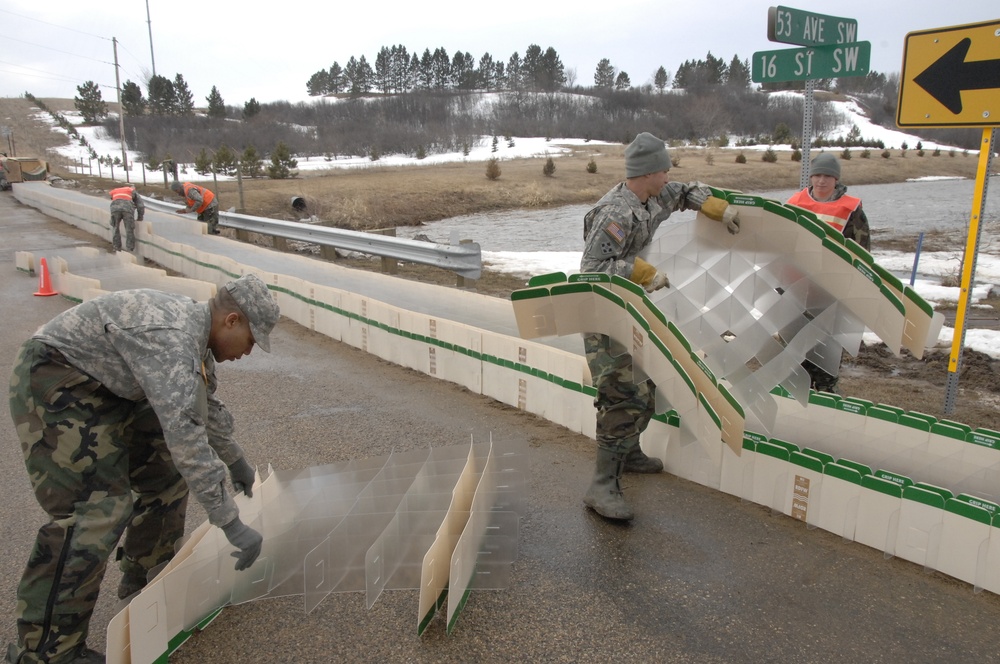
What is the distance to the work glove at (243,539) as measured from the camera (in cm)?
293

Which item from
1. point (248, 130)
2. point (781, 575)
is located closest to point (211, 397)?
point (781, 575)

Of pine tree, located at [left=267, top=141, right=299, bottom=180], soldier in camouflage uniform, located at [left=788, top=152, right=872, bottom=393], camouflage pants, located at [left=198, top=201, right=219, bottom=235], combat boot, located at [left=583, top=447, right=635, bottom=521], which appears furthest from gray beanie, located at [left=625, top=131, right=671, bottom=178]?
pine tree, located at [left=267, top=141, right=299, bottom=180]

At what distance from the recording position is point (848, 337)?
4.25 m

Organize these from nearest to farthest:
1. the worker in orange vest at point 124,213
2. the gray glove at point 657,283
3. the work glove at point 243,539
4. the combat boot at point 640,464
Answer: the work glove at point 243,539
the gray glove at point 657,283
the combat boot at point 640,464
the worker in orange vest at point 124,213

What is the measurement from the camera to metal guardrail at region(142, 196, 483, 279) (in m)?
10.4

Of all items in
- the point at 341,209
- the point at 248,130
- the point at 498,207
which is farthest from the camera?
the point at 248,130

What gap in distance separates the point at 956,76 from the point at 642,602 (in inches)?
172

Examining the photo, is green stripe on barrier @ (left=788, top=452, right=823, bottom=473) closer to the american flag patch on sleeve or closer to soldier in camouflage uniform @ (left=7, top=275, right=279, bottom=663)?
the american flag patch on sleeve

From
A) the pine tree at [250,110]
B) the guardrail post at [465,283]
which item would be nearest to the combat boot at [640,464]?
the guardrail post at [465,283]

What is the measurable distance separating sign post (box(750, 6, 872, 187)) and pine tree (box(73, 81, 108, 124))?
90.8 m

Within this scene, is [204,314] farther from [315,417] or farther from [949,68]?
[949,68]

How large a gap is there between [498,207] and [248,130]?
51203mm

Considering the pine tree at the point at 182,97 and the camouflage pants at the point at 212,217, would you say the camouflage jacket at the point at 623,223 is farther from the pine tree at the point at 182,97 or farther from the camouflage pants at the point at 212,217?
the pine tree at the point at 182,97

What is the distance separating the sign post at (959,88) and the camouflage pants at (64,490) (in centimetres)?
549
